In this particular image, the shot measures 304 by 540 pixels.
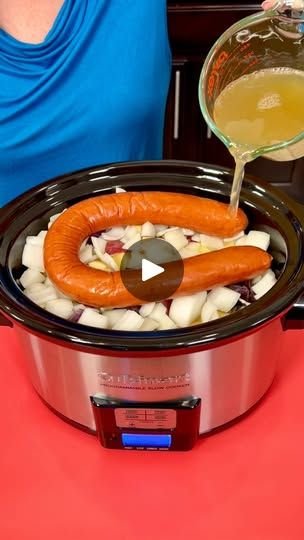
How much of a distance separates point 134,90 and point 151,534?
0.94 meters

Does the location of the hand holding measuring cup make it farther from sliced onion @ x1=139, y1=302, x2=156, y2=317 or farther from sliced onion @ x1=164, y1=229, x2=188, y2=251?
sliced onion @ x1=139, y1=302, x2=156, y2=317

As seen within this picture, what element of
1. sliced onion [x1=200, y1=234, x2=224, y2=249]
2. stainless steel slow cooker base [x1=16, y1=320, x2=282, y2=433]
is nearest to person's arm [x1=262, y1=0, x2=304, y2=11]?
sliced onion [x1=200, y1=234, x2=224, y2=249]

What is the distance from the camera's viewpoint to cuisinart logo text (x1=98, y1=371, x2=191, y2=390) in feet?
2.58

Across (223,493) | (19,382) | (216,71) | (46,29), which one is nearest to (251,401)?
(223,493)

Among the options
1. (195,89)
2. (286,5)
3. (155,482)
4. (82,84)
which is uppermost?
(286,5)

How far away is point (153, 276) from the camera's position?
0.86 meters

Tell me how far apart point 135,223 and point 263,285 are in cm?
25

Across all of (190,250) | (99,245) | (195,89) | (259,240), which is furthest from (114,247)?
(195,89)

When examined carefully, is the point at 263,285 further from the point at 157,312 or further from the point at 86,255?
the point at 86,255

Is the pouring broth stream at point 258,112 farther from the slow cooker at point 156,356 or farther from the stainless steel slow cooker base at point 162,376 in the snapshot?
the stainless steel slow cooker base at point 162,376

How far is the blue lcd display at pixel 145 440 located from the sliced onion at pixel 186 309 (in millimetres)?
165

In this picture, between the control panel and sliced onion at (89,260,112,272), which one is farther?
sliced onion at (89,260,112,272)

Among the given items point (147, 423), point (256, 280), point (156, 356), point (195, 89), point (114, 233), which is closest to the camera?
point (156, 356)

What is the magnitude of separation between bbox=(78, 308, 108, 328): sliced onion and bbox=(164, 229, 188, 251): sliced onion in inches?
7.9
